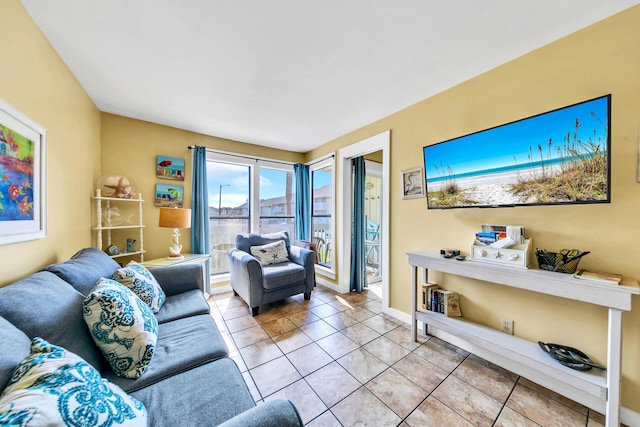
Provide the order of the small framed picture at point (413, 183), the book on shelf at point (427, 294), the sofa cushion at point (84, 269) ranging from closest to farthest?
the sofa cushion at point (84, 269) < the book on shelf at point (427, 294) < the small framed picture at point (413, 183)

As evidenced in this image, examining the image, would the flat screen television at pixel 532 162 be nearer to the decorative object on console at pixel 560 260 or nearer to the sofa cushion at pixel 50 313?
the decorative object on console at pixel 560 260

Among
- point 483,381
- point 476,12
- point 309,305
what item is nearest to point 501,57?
point 476,12

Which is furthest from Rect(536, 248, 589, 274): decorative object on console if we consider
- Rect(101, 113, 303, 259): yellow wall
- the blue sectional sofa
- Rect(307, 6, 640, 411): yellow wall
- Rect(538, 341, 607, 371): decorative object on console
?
Rect(101, 113, 303, 259): yellow wall

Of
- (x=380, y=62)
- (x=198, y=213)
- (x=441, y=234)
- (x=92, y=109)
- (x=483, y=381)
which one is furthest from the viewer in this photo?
(x=198, y=213)

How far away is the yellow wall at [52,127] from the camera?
1212 mm

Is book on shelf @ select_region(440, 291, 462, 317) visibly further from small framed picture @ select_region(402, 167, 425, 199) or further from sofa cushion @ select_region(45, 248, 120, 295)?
sofa cushion @ select_region(45, 248, 120, 295)

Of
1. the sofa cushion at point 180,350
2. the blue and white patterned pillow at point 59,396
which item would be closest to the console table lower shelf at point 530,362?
the sofa cushion at point 180,350

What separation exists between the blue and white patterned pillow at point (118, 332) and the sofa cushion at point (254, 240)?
6.65 ft

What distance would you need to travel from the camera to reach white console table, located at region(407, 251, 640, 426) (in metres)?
1.19

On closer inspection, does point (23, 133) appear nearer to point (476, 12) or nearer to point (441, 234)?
point (476, 12)

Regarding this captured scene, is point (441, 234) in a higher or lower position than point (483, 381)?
higher

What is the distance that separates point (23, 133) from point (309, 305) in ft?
9.24

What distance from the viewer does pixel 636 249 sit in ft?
4.28

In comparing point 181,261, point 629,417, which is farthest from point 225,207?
point 629,417
